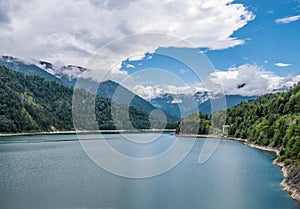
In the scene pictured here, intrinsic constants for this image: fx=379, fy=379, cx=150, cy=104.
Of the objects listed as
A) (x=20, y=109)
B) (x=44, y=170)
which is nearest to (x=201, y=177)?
(x=44, y=170)

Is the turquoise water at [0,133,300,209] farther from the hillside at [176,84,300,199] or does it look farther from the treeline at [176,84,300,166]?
the treeline at [176,84,300,166]

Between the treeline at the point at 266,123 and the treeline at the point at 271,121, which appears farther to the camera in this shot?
the treeline at the point at 271,121

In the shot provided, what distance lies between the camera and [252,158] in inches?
3022

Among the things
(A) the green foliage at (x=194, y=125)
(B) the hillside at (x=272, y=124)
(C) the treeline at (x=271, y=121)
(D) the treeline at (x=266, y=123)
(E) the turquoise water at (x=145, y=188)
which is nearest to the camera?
(E) the turquoise water at (x=145, y=188)

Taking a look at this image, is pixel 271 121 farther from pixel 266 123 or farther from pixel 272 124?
pixel 272 124

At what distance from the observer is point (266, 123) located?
4449 inches

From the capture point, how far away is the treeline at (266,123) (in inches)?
2784

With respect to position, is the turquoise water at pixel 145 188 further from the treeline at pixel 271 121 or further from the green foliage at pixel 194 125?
the green foliage at pixel 194 125

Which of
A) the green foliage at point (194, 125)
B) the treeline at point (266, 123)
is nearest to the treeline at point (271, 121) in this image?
the treeline at point (266, 123)

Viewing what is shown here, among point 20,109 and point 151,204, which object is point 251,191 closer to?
point 151,204

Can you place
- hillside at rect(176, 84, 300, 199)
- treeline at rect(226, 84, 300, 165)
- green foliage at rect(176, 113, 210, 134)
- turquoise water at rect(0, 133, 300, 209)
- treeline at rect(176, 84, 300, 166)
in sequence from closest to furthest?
turquoise water at rect(0, 133, 300, 209), hillside at rect(176, 84, 300, 199), treeline at rect(176, 84, 300, 166), treeline at rect(226, 84, 300, 165), green foliage at rect(176, 113, 210, 134)

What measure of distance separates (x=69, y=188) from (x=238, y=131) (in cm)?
10443

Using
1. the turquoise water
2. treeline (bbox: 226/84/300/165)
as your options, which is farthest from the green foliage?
the turquoise water

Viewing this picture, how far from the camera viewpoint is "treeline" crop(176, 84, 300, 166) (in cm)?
7071
